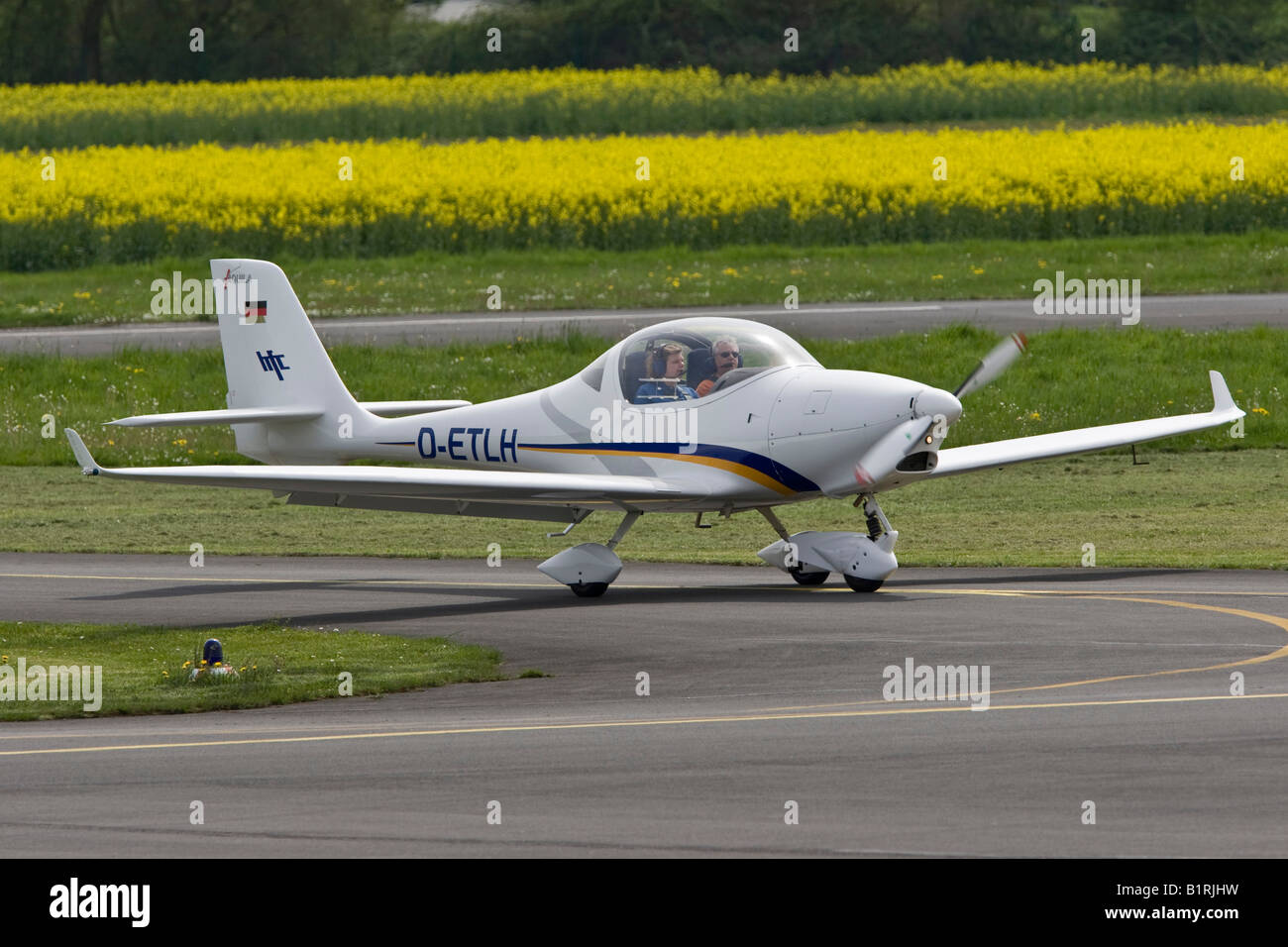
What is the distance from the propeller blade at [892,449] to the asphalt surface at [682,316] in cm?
1589

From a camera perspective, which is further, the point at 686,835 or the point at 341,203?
the point at 341,203

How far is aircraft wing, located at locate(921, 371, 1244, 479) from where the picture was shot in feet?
58.7

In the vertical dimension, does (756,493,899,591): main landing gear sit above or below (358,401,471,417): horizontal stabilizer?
below

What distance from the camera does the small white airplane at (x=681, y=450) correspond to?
53.0 feet

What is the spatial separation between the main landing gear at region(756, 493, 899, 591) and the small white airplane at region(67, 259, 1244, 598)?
2 cm

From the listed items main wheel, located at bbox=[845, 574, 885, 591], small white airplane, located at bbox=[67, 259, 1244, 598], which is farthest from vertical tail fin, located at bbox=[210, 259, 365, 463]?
main wheel, located at bbox=[845, 574, 885, 591]

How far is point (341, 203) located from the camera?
43625 millimetres

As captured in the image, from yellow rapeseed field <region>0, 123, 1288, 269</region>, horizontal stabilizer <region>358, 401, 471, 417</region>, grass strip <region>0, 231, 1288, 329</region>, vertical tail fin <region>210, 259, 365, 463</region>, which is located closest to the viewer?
vertical tail fin <region>210, 259, 365, 463</region>

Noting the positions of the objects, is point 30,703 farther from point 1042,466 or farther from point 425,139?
point 425,139

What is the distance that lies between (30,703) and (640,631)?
4654 millimetres

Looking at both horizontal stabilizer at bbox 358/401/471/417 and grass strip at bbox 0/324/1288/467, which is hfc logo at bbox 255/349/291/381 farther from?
grass strip at bbox 0/324/1288/467
